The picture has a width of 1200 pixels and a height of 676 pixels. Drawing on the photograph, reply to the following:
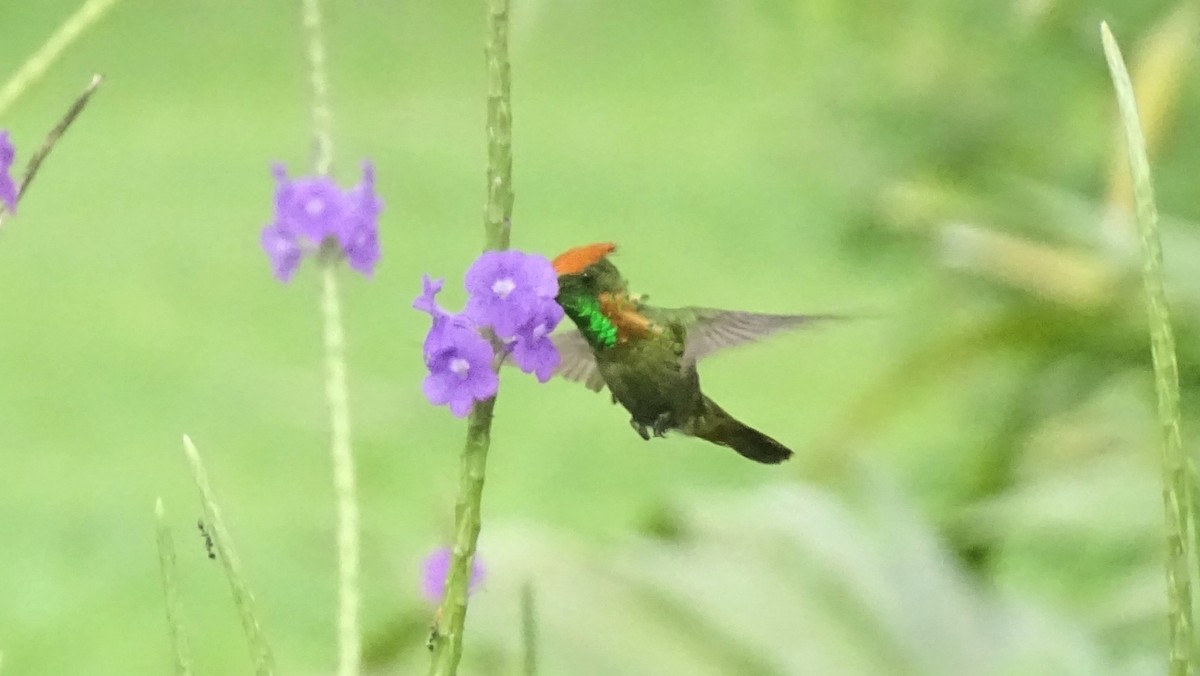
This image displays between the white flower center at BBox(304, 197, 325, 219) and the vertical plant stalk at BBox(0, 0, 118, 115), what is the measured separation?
5 centimetres

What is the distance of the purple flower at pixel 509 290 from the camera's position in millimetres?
163

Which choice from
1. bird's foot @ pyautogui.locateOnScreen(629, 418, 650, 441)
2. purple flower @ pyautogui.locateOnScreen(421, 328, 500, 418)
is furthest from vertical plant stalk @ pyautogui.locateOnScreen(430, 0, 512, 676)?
bird's foot @ pyautogui.locateOnScreen(629, 418, 650, 441)

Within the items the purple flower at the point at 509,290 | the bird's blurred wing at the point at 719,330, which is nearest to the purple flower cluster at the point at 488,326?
the purple flower at the point at 509,290

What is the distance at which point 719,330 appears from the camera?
30 centimetres

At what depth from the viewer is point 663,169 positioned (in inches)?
86.1

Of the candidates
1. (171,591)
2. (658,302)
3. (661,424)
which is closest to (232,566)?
(171,591)

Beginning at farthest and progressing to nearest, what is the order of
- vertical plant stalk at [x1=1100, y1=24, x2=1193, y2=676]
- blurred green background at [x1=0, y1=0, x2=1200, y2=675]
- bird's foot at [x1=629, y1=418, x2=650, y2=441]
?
blurred green background at [x1=0, y1=0, x2=1200, y2=675], bird's foot at [x1=629, y1=418, x2=650, y2=441], vertical plant stalk at [x1=1100, y1=24, x2=1193, y2=676]

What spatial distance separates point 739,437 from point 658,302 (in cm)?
126

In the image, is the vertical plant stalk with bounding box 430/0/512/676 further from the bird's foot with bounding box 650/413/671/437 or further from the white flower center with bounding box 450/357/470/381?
the bird's foot with bounding box 650/413/671/437

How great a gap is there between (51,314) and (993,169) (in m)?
1.31

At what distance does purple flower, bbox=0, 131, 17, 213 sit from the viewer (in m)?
0.19

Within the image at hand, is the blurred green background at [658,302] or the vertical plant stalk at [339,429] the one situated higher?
the blurred green background at [658,302]

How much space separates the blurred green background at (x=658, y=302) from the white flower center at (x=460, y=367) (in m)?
0.10

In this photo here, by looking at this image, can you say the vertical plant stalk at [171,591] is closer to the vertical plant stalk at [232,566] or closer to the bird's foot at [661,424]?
the vertical plant stalk at [232,566]
